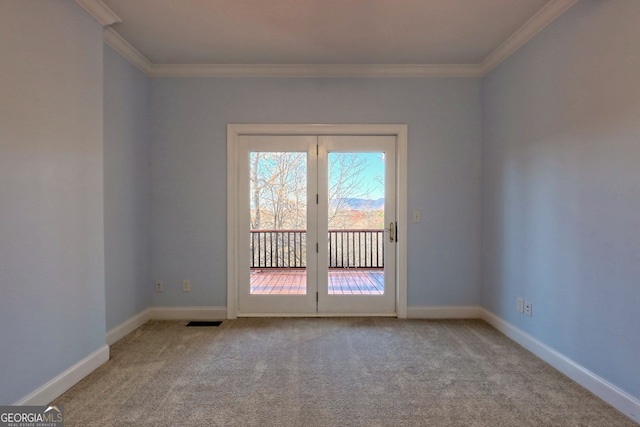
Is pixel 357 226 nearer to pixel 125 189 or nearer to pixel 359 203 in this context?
pixel 359 203

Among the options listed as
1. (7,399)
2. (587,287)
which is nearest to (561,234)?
(587,287)

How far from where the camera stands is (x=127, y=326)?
2.84 m

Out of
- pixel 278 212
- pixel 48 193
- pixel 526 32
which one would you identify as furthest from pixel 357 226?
pixel 48 193

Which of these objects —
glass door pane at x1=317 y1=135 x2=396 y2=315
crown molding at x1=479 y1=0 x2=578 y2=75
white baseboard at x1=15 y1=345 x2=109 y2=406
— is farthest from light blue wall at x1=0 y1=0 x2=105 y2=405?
crown molding at x1=479 y1=0 x2=578 y2=75

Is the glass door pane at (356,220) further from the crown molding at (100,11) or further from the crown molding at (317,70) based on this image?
the crown molding at (100,11)

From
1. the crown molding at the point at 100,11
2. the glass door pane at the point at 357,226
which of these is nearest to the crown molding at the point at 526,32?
the glass door pane at the point at 357,226

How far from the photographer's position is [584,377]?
78.8 inches

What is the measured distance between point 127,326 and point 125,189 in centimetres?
128

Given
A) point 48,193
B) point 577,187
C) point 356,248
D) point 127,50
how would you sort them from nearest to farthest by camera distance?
1. point 48,193
2. point 577,187
3. point 127,50
4. point 356,248

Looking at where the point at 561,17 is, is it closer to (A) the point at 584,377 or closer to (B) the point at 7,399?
(A) the point at 584,377

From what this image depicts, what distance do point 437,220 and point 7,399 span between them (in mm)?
3460

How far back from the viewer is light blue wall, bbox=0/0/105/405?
161 cm

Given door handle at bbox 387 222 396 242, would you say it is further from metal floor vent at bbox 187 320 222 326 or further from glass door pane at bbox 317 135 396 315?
metal floor vent at bbox 187 320 222 326

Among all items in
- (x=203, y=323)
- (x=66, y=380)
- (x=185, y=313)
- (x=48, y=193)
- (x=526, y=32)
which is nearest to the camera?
(x=48, y=193)
